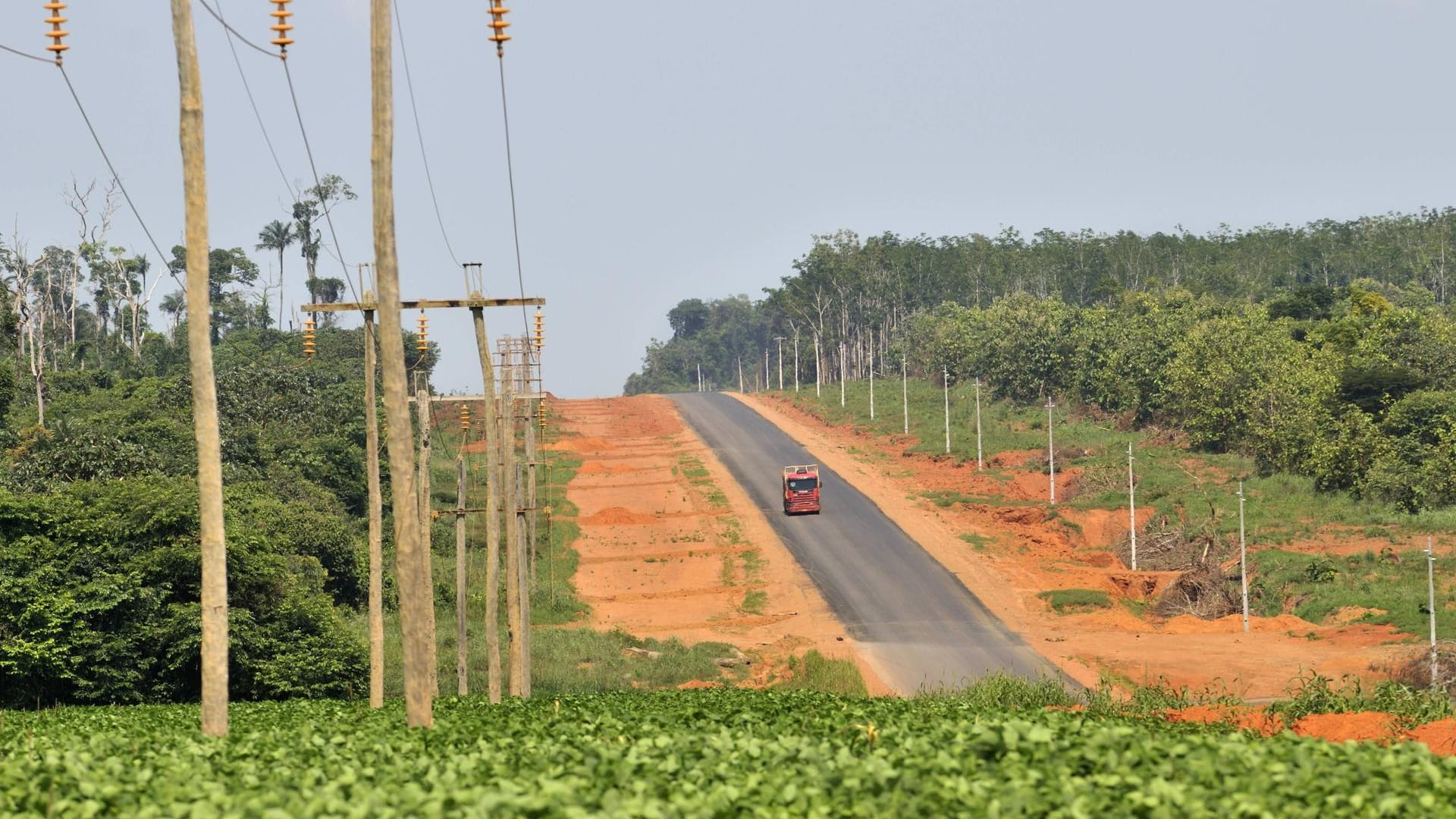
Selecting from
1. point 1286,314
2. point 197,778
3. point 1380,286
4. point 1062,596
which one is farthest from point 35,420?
point 1380,286

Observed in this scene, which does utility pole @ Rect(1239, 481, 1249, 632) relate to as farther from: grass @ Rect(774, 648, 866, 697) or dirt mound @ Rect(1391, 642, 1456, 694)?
grass @ Rect(774, 648, 866, 697)

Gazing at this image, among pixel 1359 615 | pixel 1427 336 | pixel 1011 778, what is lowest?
pixel 1359 615

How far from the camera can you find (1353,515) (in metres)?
61.0

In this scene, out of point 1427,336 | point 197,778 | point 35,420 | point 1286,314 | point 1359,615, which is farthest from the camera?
point 1286,314

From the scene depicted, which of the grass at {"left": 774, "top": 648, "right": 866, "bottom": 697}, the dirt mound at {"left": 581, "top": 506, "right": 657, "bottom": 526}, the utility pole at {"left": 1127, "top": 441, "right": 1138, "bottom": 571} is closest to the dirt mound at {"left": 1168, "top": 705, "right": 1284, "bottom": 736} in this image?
the grass at {"left": 774, "top": 648, "right": 866, "bottom": 697}

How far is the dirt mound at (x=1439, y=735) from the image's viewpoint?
845 inches

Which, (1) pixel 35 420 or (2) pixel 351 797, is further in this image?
(1) pixel 35 420

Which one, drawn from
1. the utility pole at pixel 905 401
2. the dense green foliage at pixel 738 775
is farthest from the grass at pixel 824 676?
the utility pole at pixel 905 401

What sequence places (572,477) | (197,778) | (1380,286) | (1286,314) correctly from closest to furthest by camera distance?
(197,778)
(572,477)
(1286,314)
(1380,286)

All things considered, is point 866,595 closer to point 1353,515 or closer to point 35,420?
point 1353,515

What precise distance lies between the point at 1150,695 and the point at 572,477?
57291 mm

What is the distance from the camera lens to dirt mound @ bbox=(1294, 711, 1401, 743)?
23.5 meters

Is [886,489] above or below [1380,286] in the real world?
below

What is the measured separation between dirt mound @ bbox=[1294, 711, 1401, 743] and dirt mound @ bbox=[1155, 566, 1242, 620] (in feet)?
90.5
